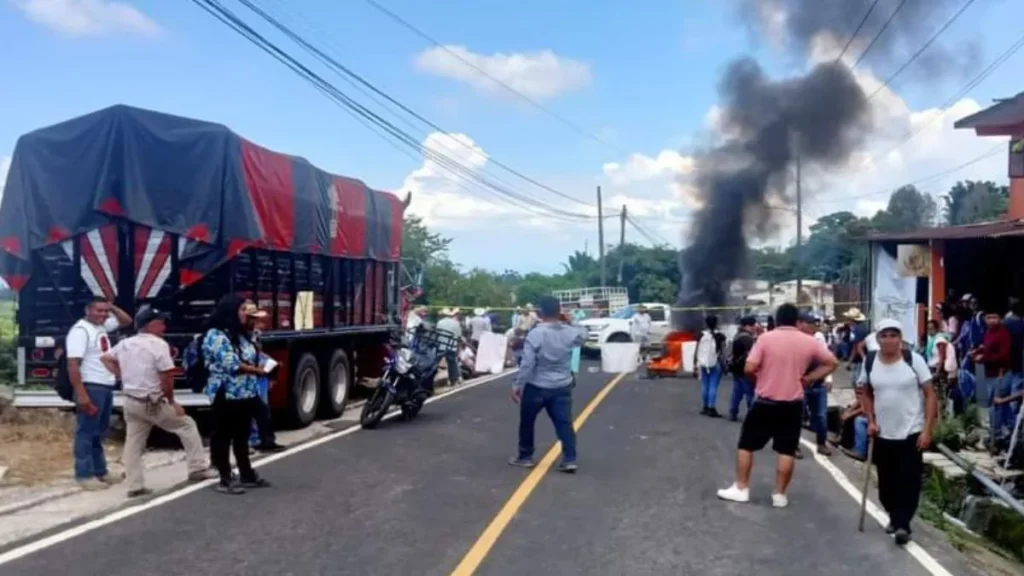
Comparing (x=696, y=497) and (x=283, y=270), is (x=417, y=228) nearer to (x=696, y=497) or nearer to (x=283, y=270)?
(x=283, y=270)

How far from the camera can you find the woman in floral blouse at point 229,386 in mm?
8844

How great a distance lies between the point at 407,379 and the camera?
13.9 metres

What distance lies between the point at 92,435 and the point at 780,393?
5611 millimetres

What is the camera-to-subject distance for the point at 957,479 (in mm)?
11406

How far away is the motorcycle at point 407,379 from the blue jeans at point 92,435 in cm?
435

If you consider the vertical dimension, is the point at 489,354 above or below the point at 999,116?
below

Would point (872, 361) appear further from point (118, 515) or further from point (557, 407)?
point (118, 515)

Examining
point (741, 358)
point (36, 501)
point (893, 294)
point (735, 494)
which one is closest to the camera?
point (36, 501)

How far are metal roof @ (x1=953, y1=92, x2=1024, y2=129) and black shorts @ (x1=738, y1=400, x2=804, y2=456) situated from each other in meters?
9.19

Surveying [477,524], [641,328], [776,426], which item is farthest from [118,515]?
[641,328]

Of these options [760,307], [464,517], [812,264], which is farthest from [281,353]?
[812,264]

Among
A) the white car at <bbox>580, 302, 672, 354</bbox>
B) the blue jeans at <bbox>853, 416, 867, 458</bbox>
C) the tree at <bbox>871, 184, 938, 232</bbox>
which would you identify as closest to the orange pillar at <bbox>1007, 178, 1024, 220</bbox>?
the blue jeans at <bbox>853, 416, 867, 458</bbox>

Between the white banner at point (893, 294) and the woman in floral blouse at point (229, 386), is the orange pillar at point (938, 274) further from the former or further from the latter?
the woman in floral blouse at point (229, 386)

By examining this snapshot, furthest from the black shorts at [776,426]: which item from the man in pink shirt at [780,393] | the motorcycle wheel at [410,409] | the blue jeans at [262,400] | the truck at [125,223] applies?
the motorcycle wheel at [410,409]
